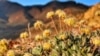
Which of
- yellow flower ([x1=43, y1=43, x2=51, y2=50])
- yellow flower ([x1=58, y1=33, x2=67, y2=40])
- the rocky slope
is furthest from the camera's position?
the rocky slope

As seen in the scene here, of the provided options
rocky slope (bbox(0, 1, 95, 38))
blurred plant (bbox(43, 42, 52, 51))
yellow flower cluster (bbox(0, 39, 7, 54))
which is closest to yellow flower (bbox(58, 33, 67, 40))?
blurred plant (bbox(43, 42, 52, 51))

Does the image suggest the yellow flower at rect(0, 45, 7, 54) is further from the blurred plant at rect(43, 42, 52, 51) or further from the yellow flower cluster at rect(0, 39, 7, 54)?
the blurred plant at rect(43, 42, 52, 51)

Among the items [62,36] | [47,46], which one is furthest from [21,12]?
[47,46]

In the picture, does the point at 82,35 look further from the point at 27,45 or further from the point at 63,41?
the point at 27,45

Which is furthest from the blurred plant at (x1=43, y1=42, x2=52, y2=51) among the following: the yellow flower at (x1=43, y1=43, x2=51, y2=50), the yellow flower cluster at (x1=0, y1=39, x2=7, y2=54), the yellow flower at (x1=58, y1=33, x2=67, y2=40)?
the yellow flower cluster at (x1=0, y1=39, x2=7, y2=54)

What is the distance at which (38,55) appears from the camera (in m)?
4.68

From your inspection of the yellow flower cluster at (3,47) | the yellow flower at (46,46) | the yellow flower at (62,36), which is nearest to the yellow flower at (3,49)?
the yellow flower cluster at (3,47)

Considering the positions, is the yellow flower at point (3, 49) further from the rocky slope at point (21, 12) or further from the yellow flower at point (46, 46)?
the rocky slope at point (21, 12)

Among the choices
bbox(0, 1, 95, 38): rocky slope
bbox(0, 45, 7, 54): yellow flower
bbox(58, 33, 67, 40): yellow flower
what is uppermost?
bbox(0, 1, 95, 38): rocky slope

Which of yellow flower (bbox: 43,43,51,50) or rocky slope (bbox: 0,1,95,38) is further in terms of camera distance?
rocky slope (bbox: 0,1,95,38)

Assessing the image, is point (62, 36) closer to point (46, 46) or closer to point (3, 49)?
point (46, 46)

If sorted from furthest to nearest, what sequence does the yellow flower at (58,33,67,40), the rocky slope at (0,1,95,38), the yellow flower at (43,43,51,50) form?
the rocky slope at (0,1,95,38)
the yellow flower at (58,33,67,40)
the yellow flower at (43,43,51,50)

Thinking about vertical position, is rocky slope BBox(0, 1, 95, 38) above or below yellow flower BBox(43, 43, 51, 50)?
above

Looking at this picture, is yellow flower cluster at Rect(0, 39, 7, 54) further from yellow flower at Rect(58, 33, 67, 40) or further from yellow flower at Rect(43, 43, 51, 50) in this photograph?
yellow flower at Rect(58, 33, 67, 40)
